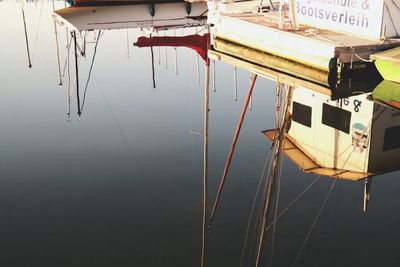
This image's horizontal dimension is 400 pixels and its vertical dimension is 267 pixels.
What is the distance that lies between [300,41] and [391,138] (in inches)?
182

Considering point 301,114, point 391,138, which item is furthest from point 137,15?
point 391,138

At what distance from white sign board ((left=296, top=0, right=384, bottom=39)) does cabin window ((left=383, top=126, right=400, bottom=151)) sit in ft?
11.2

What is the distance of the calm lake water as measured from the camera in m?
21.7

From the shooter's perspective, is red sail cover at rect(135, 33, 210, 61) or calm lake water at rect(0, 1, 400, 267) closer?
calm lake water at rect(0, 1, 400, 267)

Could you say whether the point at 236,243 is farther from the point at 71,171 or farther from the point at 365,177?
the point at 71,171

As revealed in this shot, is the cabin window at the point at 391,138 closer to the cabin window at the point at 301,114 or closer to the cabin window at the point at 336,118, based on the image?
the cabin window at the point at 336,118

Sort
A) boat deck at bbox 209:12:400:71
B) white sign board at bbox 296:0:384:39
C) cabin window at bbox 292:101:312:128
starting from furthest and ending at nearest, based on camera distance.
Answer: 1. cabin window at bbox 292:101:312:128
2. white sign board at bbox 296:0:384:39
3. boat deck at bbox 209:12:400:71

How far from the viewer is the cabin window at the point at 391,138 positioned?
19.5 m

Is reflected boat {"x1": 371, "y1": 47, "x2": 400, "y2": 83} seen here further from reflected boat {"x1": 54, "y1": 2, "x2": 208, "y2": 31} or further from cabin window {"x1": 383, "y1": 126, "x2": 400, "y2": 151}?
reflected boat {"x1": 54, "y1": 2, "x2": 208, "y2": 31}

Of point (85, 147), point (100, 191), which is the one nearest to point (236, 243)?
point (100, 191)

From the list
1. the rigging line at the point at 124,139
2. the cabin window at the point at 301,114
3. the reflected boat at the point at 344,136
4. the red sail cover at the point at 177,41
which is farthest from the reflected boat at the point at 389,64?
the rigging line at the point at 124,139

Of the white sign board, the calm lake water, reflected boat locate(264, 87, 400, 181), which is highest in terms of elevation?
the white sign board

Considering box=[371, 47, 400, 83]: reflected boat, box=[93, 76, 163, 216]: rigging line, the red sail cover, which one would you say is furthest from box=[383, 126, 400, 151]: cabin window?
the red sail cover

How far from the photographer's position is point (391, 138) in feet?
64.4
